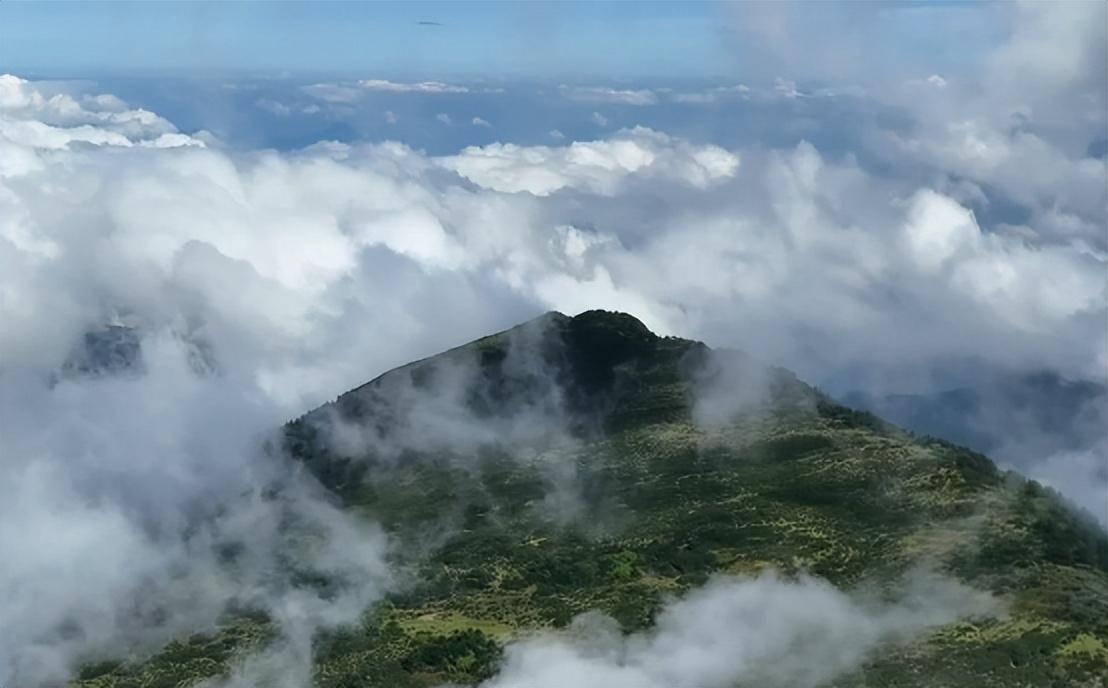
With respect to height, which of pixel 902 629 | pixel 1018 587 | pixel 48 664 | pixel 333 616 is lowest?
pixel 48 664

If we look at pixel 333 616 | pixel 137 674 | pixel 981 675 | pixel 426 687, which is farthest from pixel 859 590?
pixel 137 674

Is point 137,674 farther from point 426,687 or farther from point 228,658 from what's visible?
point 426,687

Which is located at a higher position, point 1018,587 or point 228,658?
point 1018,587

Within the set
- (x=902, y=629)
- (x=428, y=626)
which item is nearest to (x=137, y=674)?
(x=428, y=626)

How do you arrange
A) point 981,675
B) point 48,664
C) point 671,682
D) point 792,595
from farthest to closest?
point 48,664 < point 792,595 < point 671,682 < point 981,675

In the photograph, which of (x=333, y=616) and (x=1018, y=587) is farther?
(x=333, y=616)

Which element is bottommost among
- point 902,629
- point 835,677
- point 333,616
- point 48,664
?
point 48,664

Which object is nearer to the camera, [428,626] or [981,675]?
[981,675]

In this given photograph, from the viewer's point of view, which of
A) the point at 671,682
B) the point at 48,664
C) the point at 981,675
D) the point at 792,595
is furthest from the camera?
the point at 48,664

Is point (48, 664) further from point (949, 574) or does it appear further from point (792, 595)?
point (949, 574)
